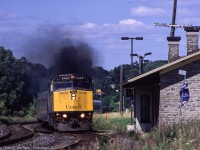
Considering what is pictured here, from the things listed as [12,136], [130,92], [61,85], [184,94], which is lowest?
[12,136]

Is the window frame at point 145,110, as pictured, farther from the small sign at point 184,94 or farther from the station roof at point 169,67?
the small sign at point 184,94

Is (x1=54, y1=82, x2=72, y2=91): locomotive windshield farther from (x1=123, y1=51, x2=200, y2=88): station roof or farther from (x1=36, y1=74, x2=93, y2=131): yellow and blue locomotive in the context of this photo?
(x1=123, y1=51, x2=200, y2=88): station roof

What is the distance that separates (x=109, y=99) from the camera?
12050cm

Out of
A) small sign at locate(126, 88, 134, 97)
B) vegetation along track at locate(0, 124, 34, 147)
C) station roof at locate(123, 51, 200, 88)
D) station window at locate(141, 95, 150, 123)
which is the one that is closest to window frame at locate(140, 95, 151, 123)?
station window at locate(141, 95, 150, 123)

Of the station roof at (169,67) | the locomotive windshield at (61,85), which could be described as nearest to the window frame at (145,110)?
the station roof at (169,67)

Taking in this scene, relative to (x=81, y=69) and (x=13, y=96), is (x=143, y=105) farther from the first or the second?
(x=13, y=96)

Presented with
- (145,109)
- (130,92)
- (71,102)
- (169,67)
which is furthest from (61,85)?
(169,67)

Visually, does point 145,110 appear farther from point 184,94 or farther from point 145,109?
point 184,94

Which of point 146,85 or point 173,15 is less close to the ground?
point 173,15

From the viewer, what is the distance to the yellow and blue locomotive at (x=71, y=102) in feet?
105

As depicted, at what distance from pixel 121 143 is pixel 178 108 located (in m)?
12.9

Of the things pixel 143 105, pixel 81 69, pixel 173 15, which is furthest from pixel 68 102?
pixel 173 15

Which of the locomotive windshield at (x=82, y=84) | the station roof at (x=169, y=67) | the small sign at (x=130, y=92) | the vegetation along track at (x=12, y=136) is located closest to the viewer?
the vegetation along track at (x=12, y=136)

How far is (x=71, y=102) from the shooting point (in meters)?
32.3
